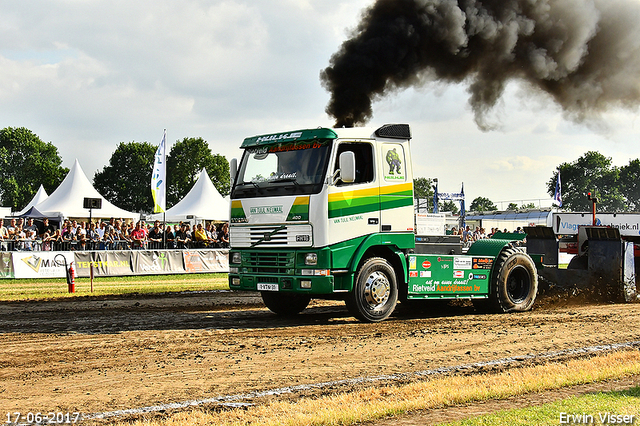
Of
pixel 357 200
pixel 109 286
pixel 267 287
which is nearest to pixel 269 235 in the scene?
pixel 267 287

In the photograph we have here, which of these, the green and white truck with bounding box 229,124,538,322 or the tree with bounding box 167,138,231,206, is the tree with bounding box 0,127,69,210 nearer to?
the tree with bounding box 167,138,231,206

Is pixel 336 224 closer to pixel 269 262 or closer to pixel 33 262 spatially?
pixel 269 262

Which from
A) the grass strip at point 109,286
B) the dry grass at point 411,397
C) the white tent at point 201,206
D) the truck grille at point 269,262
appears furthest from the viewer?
the white tent at point 201,206

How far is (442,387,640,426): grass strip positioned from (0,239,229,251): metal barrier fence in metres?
19.9

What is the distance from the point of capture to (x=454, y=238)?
37.0 feet

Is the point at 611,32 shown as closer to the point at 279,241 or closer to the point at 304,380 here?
the point at 279,241

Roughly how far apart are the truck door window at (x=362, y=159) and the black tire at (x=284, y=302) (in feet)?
9.15

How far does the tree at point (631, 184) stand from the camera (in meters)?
105

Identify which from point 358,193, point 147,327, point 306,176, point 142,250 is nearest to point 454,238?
point 358,193

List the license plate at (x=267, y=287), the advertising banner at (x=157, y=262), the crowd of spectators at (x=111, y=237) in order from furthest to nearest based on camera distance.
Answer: the advertising banner at (x=157, y=262) → the crowd of spectators at (x=111, y=237) → the license plate at (x=267, y=287)

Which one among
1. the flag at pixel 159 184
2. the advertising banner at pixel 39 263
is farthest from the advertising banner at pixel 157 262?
the advertising banner at pixel 39 263

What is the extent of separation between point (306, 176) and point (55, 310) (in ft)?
21.1

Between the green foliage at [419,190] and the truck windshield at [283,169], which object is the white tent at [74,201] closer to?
the green foliage at [419,190]

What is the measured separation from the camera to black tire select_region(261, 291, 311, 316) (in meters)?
11.4
